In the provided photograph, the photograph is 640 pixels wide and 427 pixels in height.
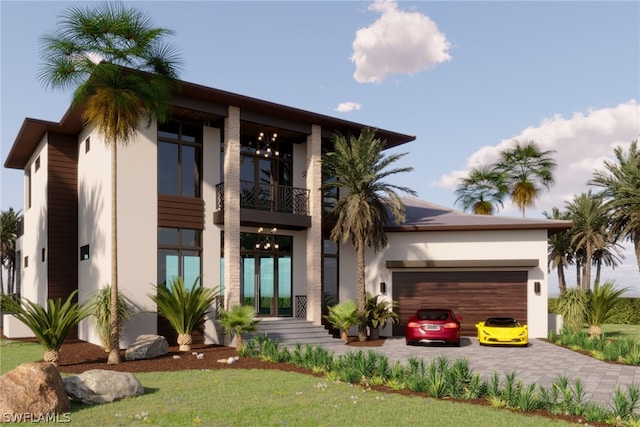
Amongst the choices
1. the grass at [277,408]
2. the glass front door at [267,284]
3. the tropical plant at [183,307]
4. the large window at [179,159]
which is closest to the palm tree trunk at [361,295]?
the glass front door at [267,284]

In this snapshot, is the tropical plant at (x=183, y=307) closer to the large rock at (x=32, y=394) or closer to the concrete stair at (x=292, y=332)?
the concrete stair at (x=292, y=332)

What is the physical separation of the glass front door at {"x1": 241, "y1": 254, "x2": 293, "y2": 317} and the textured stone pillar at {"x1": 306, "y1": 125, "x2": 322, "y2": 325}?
3.66 feet

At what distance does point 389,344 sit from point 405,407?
34.7ft

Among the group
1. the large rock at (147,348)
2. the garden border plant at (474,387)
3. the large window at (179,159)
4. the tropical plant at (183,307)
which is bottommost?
the large rock at (147,348)

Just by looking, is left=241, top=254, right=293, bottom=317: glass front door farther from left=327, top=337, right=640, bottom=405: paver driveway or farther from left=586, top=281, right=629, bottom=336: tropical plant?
left=586, top=281, right=629, bottom=336: tropical plant

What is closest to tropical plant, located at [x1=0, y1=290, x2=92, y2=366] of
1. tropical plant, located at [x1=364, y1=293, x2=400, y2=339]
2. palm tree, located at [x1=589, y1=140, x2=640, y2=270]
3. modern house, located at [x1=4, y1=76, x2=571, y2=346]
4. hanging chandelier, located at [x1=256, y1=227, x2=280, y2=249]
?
modern house, located at [x1=4, y1=76, x2=571, y2=346]

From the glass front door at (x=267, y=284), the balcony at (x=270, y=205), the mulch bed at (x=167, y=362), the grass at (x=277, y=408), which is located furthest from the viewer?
the glass front door at (x=267, y=284)

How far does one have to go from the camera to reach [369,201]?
21469 millimetres

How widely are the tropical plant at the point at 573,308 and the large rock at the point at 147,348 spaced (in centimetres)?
1501

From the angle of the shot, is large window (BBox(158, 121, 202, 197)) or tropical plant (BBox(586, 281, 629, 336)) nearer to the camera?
A: large window (BBox(158, 121, 202, 197))

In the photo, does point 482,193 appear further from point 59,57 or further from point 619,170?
point 59,57

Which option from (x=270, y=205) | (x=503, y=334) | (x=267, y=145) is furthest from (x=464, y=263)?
(x=267, y=145)

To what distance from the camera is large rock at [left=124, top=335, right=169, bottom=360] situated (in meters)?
15.8

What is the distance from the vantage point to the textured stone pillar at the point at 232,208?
63.6 feet
